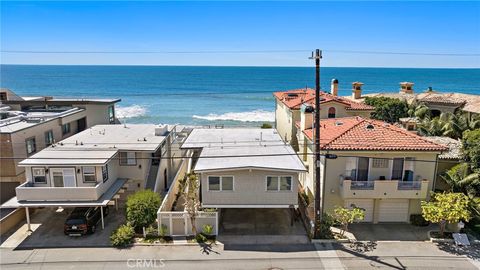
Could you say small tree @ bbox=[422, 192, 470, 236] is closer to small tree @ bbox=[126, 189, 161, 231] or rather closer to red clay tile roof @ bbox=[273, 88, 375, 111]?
red clay tile roof @ bbox=[273, 88, 375, 111]

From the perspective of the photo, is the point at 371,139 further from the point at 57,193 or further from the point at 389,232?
the point at 57,193

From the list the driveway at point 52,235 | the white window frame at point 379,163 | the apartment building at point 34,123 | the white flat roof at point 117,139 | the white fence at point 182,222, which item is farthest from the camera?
the apartment building at point 34,123

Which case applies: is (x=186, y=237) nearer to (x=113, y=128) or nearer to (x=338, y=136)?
(x=338, y=136)

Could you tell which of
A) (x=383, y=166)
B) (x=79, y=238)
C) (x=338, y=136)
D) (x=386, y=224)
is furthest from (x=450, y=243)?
(x=79, y=238)

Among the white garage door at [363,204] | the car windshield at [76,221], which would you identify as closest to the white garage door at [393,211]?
the white garage door at [363,204]

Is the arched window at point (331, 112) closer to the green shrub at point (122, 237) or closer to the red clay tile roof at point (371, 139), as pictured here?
the red clay tile roof at point (371, 139)

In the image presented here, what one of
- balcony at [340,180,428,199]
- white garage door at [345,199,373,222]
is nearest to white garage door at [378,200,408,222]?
white garage door at [345,199,373,222]

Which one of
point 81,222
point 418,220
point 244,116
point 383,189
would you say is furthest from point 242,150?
point 244,116
